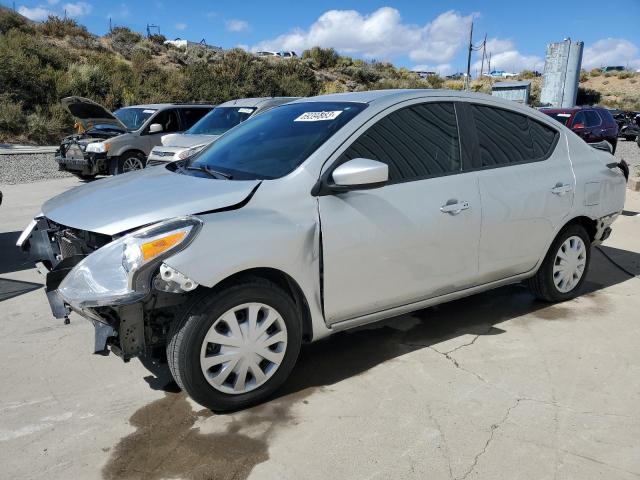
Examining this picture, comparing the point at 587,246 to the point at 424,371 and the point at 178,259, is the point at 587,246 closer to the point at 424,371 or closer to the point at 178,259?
the point at 424,371

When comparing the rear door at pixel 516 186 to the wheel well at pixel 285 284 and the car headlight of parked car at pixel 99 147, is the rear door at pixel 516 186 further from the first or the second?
the car headlight of parked car at pixel 99 147

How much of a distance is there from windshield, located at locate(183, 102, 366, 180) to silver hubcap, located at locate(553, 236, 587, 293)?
223cm

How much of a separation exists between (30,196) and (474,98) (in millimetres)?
8789

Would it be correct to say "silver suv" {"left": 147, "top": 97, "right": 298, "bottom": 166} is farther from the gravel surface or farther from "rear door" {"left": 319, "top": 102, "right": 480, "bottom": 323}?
"rear door" {"left": 319, "top": 102, "right": 480, "bottom": 323}

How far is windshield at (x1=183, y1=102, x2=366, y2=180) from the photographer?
11.3 ft

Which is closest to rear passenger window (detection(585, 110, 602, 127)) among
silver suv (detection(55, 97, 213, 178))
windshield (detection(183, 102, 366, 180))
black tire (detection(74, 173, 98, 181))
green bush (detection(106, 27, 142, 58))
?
silver suv (detection(55, 97, 213, 178))

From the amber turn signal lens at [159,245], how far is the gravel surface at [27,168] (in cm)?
1089

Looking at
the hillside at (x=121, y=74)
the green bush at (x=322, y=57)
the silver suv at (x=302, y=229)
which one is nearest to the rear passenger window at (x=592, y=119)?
the silver suv at (x=302, y=229)

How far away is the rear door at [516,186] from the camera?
3.98 metres

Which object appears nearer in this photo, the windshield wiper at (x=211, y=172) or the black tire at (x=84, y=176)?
the windshield wiper at (x=211, y=172)

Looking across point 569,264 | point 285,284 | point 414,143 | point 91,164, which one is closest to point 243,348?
point 285,284

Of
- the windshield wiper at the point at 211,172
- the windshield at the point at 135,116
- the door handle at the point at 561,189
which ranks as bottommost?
the door handle at the point at 561,189

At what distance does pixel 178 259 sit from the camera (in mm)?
2748

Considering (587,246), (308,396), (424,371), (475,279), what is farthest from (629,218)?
(308,396)
